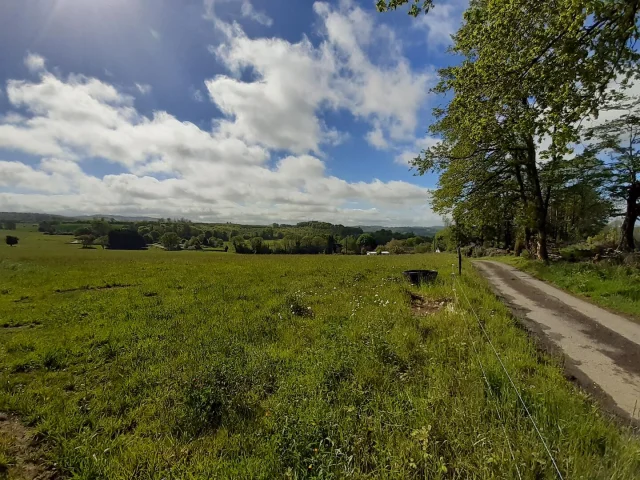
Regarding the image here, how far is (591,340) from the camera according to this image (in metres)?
7.58

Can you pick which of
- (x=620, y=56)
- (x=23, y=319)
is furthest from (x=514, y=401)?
(x=23, y=319)

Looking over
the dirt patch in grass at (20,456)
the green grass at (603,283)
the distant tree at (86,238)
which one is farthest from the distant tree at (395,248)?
the distant tree at (86,238)

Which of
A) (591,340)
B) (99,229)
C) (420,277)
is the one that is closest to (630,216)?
(420,277)

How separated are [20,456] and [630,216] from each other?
107 feet

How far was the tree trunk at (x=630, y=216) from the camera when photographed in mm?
20883

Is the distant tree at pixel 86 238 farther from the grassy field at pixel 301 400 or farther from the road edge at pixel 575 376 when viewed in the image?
the road edge at pixel 575 376

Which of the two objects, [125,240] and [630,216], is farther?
[125,240]

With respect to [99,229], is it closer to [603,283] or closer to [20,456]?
[20,456]

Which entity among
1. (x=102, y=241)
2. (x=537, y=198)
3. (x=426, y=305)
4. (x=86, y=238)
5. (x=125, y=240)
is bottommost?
(x=102, y=241)

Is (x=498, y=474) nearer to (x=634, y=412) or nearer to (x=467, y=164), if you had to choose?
(x=634, y=412)

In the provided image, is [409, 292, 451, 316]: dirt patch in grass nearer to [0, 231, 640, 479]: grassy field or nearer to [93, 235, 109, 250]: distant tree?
[0, 231, 640, 479]: grassy field

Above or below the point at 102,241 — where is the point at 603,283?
above

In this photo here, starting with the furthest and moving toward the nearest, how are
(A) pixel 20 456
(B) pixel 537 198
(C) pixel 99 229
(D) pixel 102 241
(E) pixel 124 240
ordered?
(C) pixel 99 229 < (E) pixel 124 240 < (D) pixel 102 241 < (B) pixel 537 198 < (A) pixel 20 456

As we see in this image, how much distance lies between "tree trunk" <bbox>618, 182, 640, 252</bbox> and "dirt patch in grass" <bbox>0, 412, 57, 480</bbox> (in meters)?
30.8
